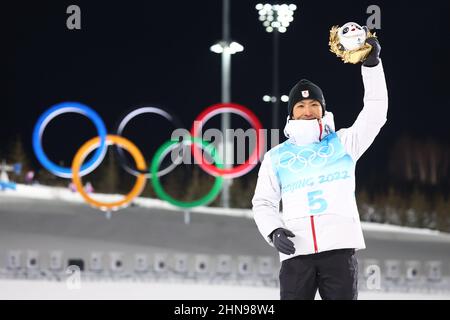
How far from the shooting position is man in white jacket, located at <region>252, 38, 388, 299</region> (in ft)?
10.7

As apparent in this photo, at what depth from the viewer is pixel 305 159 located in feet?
11.2

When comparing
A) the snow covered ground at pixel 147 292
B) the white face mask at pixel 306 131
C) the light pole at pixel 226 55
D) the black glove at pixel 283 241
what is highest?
the light pole at pixel 226 55

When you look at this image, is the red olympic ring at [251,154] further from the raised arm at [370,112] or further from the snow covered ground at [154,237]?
the raised arm at [370,112]

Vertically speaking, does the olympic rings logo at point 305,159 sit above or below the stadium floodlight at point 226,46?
below

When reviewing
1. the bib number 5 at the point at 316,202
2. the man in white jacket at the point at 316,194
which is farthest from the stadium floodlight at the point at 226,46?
the bib number 5 at the point at 316,202

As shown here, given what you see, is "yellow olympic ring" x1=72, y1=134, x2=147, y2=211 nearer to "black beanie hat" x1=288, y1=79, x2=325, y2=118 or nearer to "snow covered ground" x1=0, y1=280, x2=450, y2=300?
"snow covered ground" x1=0, y1=280, x2=450, y2=300

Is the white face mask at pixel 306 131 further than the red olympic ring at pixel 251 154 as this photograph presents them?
No

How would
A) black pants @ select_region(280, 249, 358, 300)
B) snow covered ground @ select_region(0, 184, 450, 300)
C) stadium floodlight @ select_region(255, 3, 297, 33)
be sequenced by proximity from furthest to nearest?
1. stadium floodlight @ select_region(255, 3, 297, 33)
2. snow covered ground @ select_region(0, 184, 450, 300)
3. black pants @ select_region(280, 249, 358, 300)

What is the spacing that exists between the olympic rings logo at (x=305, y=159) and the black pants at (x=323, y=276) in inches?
16.1

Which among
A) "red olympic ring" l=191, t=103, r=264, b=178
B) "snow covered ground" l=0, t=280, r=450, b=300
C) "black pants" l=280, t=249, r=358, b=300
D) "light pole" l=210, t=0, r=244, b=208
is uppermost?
"light pole" l=210, t=0, r=244, b=208

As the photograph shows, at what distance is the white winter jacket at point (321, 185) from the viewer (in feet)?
10.9

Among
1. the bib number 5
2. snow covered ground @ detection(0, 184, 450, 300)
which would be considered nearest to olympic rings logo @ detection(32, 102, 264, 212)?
snow covered ground @ detection(0, 184, 450, 300)

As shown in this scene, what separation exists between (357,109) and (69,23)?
5.32 meters

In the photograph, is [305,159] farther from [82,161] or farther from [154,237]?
[154,237]
